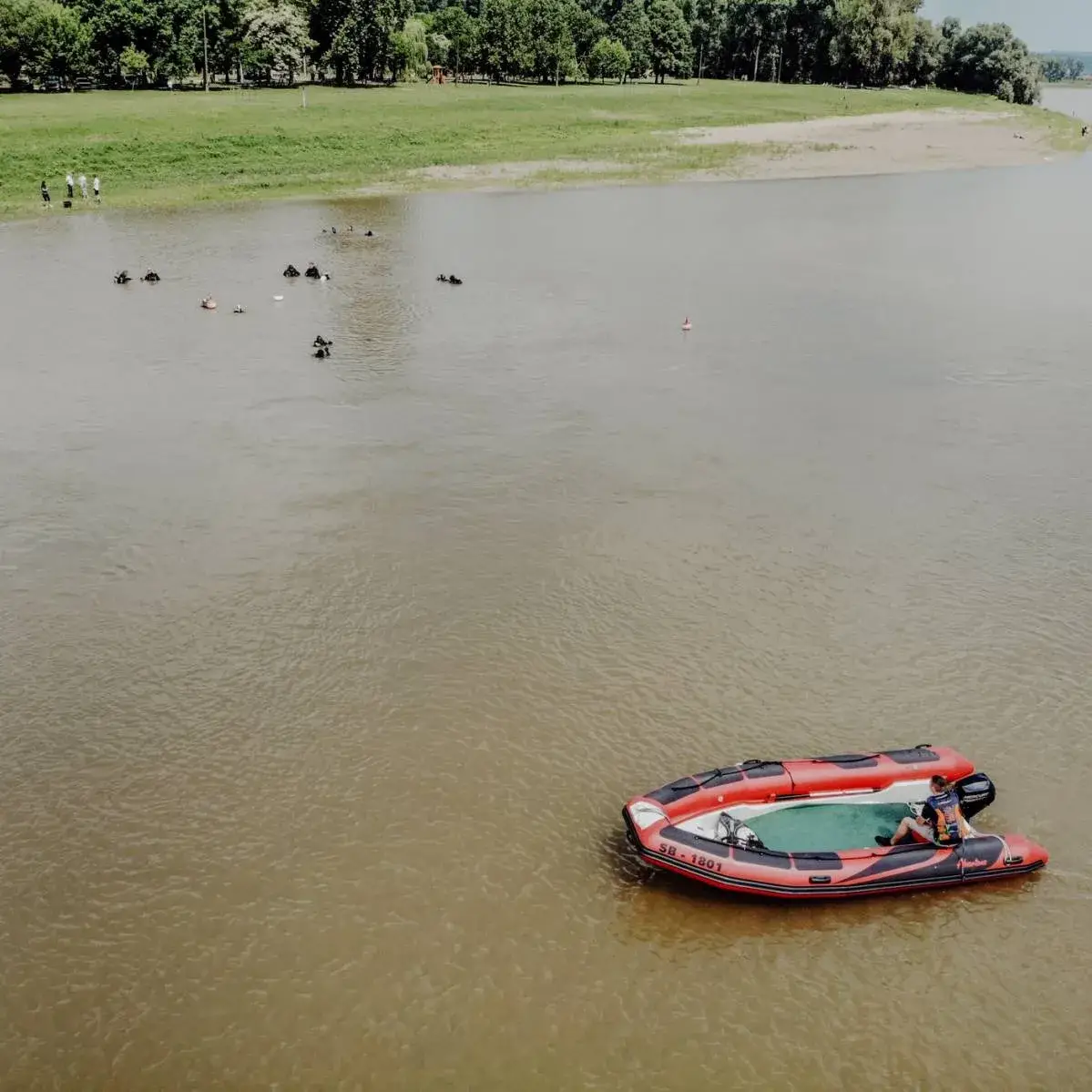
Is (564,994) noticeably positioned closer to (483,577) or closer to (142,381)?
(483,577)

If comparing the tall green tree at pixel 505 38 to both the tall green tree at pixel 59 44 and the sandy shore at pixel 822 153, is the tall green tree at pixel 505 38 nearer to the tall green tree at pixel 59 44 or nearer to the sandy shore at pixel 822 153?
the sandy shore at pixel 822 153

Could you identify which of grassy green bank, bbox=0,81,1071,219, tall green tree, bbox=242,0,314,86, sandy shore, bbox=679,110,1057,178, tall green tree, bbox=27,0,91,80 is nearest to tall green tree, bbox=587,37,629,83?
grassy green bank, bbox=0,81,1071,219

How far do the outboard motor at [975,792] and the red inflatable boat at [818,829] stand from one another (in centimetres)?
Result: 2

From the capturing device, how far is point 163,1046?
39.9 feet

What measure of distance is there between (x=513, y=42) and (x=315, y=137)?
183ft

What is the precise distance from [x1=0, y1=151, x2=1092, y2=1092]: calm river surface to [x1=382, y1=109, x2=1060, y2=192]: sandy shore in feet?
115

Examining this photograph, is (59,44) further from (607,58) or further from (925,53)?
(925,53)

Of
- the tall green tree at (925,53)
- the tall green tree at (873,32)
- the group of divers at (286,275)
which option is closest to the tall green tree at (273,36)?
the group of divers at (286,275)

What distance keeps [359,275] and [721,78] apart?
422 feet

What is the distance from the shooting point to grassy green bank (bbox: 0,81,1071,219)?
205 ft

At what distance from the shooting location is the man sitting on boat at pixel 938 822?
14398mm

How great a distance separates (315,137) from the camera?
7194cm

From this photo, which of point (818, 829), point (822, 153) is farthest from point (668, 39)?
point (818, 829)

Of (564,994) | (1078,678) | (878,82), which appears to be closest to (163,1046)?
(564,994)
